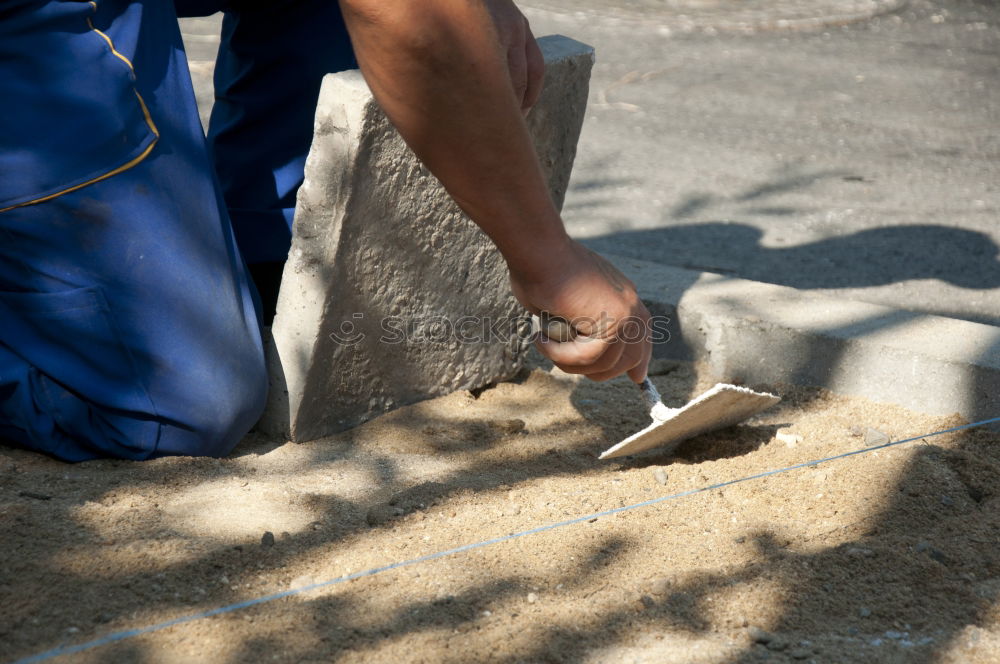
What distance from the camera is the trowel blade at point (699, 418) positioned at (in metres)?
1.98

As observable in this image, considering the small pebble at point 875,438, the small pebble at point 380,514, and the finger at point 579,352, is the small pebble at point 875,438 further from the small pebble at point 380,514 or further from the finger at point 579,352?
the small pebble at point 380,514

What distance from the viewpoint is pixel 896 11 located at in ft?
22.8

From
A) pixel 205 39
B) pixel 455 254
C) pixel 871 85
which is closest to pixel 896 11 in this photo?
pixel 871 85

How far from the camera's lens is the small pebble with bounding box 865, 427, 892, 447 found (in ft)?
7.14

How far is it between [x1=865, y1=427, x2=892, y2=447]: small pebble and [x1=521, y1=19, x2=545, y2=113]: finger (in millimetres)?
972

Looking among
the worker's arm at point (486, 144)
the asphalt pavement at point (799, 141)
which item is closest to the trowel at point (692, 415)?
the worker's arm at point (486, 144)

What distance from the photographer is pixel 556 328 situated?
1.74m

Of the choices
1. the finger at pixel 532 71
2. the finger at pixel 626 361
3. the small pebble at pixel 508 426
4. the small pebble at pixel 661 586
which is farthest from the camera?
the small pebble at pixel 508 426

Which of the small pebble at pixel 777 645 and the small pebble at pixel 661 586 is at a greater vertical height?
the small pebble at pixel 777 645

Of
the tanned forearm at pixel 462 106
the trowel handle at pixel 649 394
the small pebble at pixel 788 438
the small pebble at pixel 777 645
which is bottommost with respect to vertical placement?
the small pebble at pixel 788 438

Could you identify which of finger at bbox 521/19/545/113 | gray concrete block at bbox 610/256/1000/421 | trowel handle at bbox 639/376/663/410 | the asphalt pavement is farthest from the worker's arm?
the asphalt pavement

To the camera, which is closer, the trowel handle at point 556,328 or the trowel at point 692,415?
the trowel handle at point 556,328

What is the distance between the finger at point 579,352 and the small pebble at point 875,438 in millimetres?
738

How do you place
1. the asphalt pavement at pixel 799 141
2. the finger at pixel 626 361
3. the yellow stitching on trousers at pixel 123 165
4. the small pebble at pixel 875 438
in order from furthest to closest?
1. the asphalt pavement at pixel 799 141
2. the small pebble at pixel 875 438
3. the yellow stitching on trousers at pixel 123 165
4. the finger at pixel 626 361
